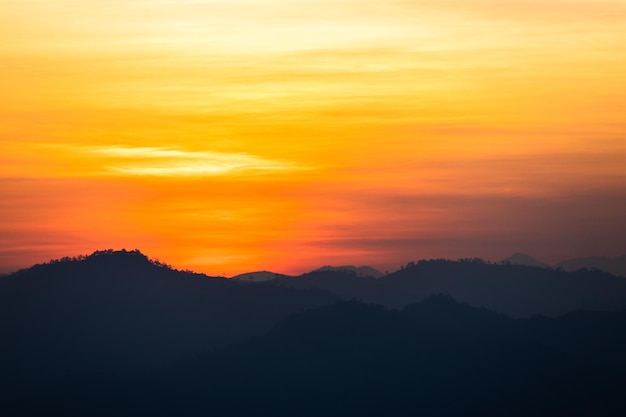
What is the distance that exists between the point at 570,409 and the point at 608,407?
727cm

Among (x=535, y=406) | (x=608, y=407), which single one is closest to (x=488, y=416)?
(x=535, y=406)

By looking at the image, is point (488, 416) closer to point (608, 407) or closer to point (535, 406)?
point (535, 406)

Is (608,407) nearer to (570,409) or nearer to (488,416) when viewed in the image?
(570,409)

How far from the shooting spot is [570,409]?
197 metres

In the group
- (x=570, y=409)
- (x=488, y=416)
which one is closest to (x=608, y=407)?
(x=570, y=409)

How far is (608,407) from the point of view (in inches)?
7864

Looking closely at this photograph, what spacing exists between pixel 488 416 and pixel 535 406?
7910mm

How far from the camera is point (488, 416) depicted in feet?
652

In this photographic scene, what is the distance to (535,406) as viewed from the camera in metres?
199

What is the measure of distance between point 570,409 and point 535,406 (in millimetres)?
5658

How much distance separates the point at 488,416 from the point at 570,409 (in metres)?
13.4
